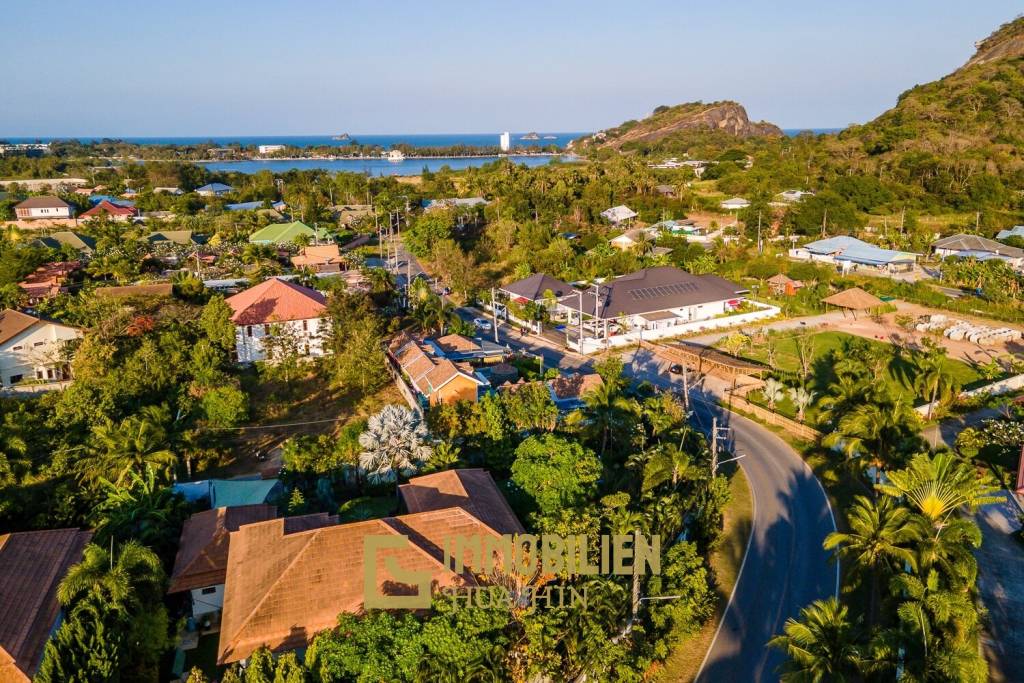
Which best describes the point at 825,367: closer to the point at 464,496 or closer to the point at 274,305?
the point at 464,496

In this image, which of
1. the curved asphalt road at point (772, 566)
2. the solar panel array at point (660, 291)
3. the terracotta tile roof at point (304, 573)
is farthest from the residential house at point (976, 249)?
the terracotta tile roof at point (304, 573)

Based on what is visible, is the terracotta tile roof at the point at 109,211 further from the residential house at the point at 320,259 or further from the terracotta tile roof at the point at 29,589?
the terracotta tile roof at the point at 29,589

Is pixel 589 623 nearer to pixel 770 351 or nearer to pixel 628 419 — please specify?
pixel 628 419

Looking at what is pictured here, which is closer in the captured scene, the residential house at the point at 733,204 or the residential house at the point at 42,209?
the residential house at the point at 42,209

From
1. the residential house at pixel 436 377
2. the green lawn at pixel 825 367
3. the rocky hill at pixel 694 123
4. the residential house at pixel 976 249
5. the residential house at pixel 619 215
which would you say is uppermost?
the rocky hill at pixel 694 123

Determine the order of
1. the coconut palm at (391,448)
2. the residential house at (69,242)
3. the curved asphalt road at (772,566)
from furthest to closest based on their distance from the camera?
the residential house at (69,242) < the coconut palm at (391,448) < the curved asphalt road at (772,566)

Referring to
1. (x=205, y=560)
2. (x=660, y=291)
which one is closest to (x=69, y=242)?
(x=660, y=291)
